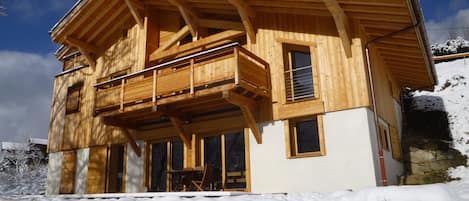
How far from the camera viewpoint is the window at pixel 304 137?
9414 mm

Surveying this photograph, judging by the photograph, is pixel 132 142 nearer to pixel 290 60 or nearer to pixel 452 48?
pixel 290 60

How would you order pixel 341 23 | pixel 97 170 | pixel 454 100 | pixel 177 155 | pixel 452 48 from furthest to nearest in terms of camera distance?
pixel 452 48
pixel 454 100
pixel 97 170
pixel 177 155
pixel 341 23

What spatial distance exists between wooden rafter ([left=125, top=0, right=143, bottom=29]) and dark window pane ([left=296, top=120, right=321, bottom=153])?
6.74 m

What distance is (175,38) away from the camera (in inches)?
493

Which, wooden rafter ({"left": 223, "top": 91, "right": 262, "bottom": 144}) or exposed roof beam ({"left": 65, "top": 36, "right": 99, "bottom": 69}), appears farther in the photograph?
exposed roof beam ({"left": 65, "top": 36, "right": 99, "bottom": 69})

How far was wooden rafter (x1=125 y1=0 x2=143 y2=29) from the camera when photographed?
12.9 m

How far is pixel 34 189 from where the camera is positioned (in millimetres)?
20984

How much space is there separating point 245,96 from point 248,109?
1.12 feet

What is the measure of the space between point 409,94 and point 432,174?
8464mm

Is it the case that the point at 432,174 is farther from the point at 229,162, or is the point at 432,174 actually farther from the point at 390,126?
the point at 229,162

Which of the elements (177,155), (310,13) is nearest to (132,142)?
(177,155)

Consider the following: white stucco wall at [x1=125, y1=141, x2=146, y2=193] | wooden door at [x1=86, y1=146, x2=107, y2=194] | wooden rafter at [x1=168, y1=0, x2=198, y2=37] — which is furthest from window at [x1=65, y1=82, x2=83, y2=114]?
wooden rafter at [x1=168, y1=0, x2=198, y2=37]

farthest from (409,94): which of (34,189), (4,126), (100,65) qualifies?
(4,126)

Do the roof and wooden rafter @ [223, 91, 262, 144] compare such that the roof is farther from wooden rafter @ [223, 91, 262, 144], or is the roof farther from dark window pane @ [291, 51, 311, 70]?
wooden rafter @ [223, 91, 262, 144]
